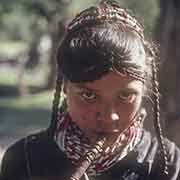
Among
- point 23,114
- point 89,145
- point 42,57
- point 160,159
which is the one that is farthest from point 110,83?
point 42,57

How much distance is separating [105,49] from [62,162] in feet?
0.92

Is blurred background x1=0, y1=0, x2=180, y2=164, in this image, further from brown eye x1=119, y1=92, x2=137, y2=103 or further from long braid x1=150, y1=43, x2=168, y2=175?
brown eye x1=119, y1=92, x2=137, y2=103

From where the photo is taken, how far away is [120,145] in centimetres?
128

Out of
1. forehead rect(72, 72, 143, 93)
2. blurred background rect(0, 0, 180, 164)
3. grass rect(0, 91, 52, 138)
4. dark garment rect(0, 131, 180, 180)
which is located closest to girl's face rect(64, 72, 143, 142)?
forehead rect(72, 72, 143, 93)

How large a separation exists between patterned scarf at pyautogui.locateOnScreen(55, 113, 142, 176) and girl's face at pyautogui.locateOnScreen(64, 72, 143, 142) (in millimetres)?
41

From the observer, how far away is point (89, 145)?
1256mm

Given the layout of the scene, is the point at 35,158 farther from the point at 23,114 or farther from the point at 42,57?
the point at 42,57

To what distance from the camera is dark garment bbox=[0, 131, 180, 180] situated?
133 cm

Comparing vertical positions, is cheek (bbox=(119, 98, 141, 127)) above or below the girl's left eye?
below

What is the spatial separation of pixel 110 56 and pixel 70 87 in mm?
108

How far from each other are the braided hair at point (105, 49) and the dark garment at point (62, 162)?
0.10 ft

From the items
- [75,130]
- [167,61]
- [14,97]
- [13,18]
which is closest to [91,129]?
[75,130]

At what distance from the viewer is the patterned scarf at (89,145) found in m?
1.26

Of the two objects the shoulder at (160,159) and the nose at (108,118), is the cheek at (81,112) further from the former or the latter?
the shoulder at (160,159)
